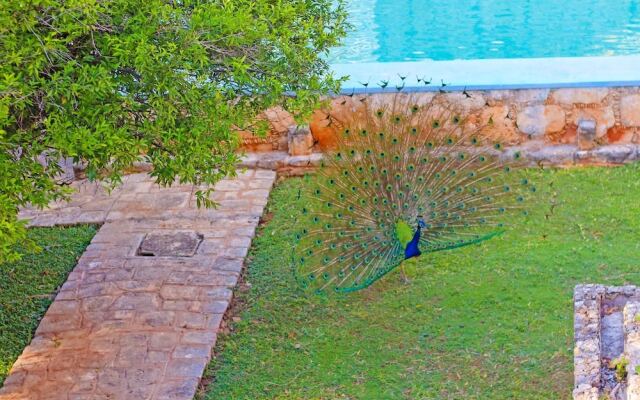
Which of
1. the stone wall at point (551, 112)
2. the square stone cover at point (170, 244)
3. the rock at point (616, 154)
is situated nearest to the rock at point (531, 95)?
the stone wall at point (551, 112)

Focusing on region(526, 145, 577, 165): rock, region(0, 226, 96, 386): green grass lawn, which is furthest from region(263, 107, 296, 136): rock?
region(526, 145, 577, 165): rock

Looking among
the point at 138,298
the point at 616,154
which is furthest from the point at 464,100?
the point at 138,298

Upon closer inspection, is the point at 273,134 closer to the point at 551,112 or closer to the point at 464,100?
the point at 464,100

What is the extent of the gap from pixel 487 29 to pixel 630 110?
4.89 metres

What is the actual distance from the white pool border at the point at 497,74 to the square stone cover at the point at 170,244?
2113 millimetres

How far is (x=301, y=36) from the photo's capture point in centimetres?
543

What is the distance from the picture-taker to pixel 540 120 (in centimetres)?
899

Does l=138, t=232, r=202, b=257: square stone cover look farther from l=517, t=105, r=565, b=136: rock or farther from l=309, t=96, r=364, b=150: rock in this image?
l=517, t=105, r=565, b=136: rock

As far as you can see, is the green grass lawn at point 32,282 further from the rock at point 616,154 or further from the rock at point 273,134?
the rock at point 616,154

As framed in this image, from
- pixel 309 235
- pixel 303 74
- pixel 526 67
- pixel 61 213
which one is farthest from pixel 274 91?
pixel 526 67

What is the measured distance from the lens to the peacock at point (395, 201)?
6.79 metres

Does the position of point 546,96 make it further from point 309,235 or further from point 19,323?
point 19,323

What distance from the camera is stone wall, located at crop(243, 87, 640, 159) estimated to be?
348 inches

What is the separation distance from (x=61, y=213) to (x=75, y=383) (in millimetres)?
2923
